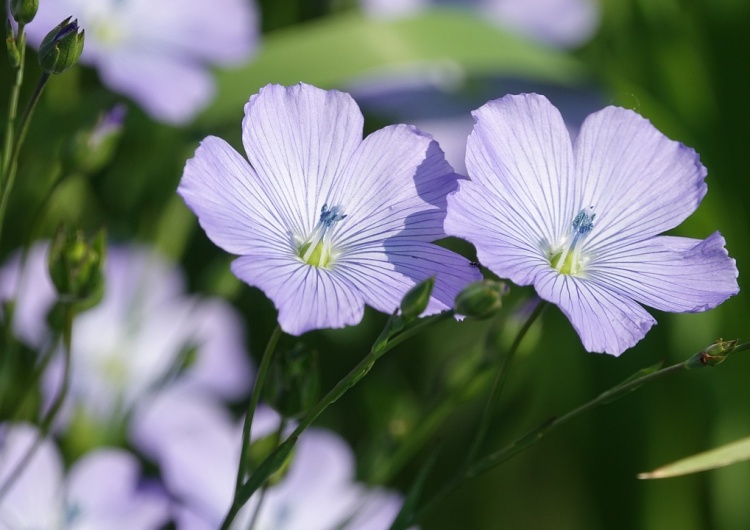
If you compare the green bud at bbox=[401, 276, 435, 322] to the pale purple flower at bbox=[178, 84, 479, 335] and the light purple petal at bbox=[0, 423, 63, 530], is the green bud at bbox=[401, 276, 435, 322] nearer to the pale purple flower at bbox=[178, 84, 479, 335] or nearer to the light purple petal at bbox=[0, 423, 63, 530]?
the pale purple flower at bbox=[178, 84, 479, 335]

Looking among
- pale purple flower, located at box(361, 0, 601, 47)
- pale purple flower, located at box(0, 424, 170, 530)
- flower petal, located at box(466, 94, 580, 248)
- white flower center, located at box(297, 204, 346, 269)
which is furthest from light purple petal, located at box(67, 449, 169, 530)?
pale purple flower, located at box(361, 0, 601, 47)

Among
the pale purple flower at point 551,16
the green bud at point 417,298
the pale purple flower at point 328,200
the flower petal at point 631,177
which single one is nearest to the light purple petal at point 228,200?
the pale purple flower at point 328,200

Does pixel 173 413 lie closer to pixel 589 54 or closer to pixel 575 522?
pixel 575 522

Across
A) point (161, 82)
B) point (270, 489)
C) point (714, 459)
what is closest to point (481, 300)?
point (714, 459)

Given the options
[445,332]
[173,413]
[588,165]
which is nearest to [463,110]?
[445,332]

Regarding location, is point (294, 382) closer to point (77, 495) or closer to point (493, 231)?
point (493, 231)

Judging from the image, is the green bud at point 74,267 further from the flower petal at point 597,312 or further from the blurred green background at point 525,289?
the blurred green background at point 525,289
